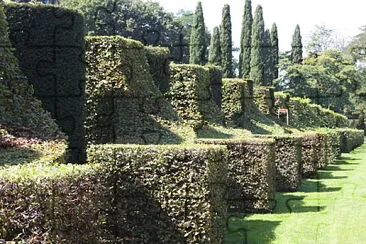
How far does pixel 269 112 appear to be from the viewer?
33.1m

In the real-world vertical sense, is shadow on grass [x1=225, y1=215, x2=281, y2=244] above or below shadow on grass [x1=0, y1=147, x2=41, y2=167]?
below

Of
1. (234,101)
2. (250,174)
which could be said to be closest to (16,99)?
(250,174)

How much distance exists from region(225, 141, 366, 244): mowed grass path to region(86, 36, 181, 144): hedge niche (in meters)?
2.99

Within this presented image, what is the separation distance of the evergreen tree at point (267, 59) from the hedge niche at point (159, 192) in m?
49.7

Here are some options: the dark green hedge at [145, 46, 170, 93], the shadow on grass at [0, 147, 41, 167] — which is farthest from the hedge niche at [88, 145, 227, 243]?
the dark green hedge at [145, 46, 170, 93]

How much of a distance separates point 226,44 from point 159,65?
46.1 m

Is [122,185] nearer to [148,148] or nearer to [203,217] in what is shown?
[148,148]

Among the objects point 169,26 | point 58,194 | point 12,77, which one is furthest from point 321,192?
point 169,26

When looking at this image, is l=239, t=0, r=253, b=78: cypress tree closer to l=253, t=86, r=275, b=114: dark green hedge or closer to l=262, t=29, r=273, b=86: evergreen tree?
l=262, t=29, r=273, b=86: evergreen tree

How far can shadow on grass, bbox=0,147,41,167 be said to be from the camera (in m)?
8.22

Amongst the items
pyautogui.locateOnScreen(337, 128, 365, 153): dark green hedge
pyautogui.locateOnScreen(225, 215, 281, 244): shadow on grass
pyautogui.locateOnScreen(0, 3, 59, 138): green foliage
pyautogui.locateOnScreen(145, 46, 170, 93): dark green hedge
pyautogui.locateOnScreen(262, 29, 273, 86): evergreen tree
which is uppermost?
pyautogui.locateOnScreen(262, 29, 273, 86): evergreen tree

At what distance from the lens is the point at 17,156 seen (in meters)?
8.78

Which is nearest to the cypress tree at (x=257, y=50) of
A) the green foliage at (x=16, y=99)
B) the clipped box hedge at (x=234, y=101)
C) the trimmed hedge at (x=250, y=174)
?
the clipped box hedge at (x=234, y=101)

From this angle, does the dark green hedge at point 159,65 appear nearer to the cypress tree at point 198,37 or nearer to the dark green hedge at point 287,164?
the dark green hedge at point 287,164
